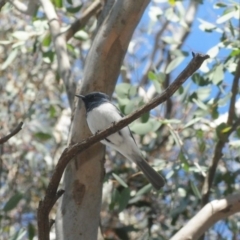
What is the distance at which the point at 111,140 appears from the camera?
7.99 feet

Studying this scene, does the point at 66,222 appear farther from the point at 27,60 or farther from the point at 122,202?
the point at 27,60

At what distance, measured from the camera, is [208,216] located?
2.30 metres

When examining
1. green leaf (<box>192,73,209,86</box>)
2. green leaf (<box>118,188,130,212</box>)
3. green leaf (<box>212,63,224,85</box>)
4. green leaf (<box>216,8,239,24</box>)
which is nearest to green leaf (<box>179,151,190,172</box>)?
green leaf (<box>118,188,130,212</box>)

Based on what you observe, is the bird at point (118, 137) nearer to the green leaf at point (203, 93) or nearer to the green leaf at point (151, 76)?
the green leaf at point (151, 76)

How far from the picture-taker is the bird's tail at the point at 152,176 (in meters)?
2.45

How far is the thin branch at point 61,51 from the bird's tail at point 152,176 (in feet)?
1.18

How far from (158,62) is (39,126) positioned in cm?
223

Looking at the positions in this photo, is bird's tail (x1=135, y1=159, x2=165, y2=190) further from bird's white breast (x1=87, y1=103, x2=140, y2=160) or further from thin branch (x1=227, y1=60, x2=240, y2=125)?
thin branch (x1=227, y1=60, x2=240, y2=125)

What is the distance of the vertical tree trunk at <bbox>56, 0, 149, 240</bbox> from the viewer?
2.14 metres

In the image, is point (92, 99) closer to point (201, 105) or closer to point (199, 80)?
point (201, 105)

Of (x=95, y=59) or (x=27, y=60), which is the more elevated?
(x=27, y=60)

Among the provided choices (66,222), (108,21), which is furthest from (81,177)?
(108,21)

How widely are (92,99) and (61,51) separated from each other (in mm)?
634

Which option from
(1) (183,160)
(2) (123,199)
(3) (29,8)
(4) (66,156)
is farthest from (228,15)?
(4) (66,156)
